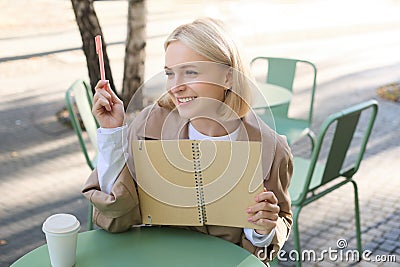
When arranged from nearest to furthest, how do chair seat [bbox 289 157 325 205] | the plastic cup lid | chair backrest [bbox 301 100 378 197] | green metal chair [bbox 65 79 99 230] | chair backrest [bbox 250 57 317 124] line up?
1. the plastic cup lid
2. chair backrest [bbox 301 100 378 197]
3. chair seat [bbox 289 157 325 205]
4. green metal chair [bbox 65 79 99 230]
5. chair backrest [bbox 250 57 317 124]

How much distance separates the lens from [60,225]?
62.0 inches

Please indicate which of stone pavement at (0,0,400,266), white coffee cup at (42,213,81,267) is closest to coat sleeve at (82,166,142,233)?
white coffee cup at (42,213,81,267)

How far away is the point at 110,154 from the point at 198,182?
0.28 m

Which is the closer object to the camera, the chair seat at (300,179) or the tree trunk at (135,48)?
the chair seat at (300,179)

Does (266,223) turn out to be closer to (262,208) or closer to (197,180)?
(262,208)

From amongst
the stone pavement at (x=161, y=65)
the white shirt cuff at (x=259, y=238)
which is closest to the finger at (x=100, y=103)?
the stone pavement at (x=161, y=65)

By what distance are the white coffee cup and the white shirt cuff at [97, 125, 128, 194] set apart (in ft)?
0.65

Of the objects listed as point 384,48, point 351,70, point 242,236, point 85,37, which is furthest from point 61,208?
point 384,48

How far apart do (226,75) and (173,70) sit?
0.53 ft

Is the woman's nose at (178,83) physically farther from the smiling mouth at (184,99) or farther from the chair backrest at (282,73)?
the chair backrest at (282,73)

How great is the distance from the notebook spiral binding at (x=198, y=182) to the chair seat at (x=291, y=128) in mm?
2264

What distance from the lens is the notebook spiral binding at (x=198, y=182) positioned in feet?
5.44

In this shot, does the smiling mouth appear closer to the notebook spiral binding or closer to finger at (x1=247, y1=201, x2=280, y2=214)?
the notebook spiral binding

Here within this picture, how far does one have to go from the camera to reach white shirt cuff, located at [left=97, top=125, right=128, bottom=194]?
169cm
